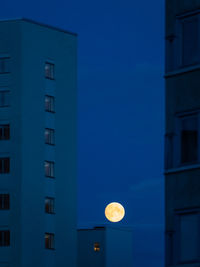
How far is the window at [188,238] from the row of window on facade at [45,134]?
68.0 metres

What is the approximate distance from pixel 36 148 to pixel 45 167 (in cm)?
221

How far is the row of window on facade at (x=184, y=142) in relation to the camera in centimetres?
2950

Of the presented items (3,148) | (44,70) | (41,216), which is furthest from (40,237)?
(44,70)

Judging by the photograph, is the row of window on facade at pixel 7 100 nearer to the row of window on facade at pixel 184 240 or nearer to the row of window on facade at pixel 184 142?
the row of window on facade at pixel 184 142

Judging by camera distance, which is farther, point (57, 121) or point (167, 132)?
point (57, 121)

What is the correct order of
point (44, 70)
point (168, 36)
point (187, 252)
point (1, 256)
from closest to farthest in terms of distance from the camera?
point (187, 252) → point (168, 36) → point (1, 256) → point (44, 70)

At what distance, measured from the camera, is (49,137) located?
98750 mm

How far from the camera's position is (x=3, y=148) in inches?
3797

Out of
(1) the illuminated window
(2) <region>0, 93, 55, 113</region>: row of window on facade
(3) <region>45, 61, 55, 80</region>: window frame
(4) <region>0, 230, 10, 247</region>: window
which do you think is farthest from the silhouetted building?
(3) <region>45, 61, 55, 80</region>: window frame

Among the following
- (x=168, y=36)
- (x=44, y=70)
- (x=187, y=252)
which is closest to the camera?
(x=187, y=252)

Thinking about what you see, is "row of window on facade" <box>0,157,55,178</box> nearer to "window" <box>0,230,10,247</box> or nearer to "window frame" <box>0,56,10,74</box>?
"window" <box>0,230,10,247</box>

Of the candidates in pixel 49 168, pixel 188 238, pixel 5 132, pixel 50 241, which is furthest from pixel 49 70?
pixel 188 238

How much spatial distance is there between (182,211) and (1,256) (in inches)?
2594

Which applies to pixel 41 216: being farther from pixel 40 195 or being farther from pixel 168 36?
pixel 168 36
